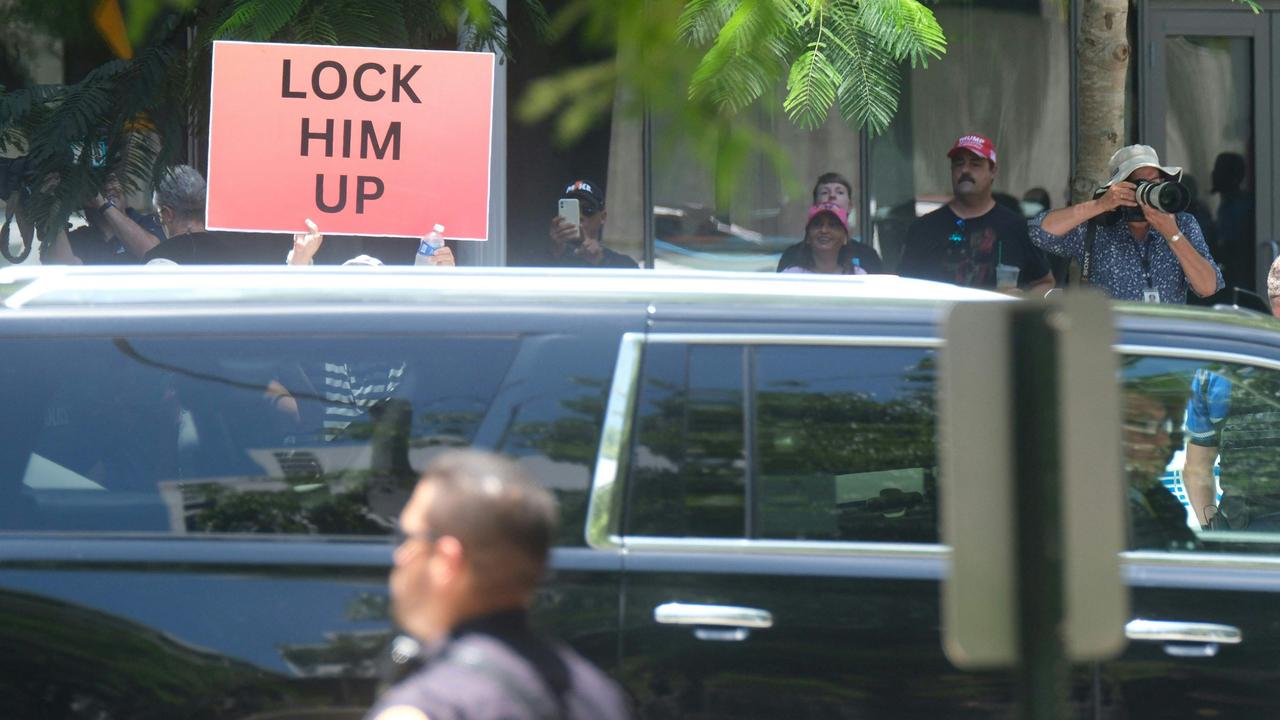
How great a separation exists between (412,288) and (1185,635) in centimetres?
183

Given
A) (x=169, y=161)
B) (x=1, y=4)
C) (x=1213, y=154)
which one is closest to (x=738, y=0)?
(x=169, y=161)

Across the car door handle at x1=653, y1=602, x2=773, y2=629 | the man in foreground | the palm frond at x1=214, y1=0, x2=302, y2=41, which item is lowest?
the car door handle at x1=653, y1=602, x2=773, y2=629

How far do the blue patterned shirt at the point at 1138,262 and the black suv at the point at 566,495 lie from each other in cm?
358

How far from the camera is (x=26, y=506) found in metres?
3.50

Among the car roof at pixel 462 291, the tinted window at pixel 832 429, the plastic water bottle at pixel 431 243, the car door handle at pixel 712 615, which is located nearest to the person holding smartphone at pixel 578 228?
the plastic water bottle at pixel 431 243

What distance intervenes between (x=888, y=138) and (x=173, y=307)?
8.14m

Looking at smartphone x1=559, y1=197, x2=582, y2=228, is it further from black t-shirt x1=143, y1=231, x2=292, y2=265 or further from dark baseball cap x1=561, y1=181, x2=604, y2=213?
black t-shirt x1=143, y1=231, x2=292, y2=265

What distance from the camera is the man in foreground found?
2.19 m

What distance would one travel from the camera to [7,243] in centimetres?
895

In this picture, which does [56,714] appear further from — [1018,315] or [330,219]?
[330,219]

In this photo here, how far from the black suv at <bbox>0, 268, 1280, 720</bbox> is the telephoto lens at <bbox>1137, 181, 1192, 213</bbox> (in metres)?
3.37

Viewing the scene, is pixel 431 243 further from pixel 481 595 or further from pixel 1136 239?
pixel 481 595

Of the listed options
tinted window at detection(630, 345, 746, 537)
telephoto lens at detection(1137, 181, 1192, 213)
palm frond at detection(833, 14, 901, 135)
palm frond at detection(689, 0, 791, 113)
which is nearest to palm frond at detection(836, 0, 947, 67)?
palm frond at detection(833, 14, 901, 135)

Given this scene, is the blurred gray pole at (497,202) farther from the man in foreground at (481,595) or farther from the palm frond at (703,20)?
the man in foreground at (481,595)
